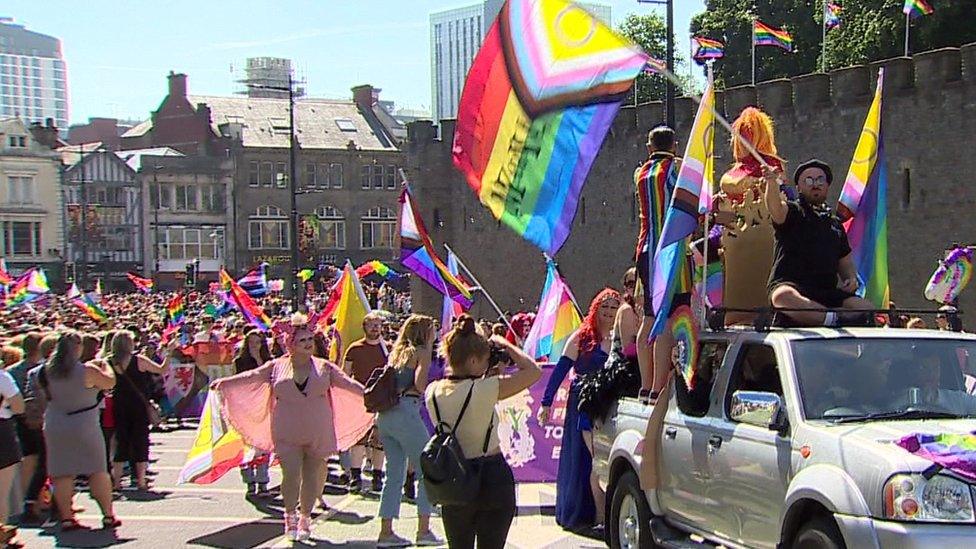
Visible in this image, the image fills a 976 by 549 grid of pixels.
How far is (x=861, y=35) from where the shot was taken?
40625 millimetres

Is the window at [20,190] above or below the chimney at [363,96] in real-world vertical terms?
below

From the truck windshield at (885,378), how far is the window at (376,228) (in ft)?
259

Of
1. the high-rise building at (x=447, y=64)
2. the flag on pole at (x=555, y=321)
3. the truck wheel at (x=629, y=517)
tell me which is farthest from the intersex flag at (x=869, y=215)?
the high-rise building at (x=447, y=64)

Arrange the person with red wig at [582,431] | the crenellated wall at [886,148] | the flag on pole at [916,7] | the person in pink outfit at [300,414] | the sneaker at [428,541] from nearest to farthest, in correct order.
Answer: the sneaker at [428,541], the person in pink outfit at [300,414], the person with red wig at [582,431], the crenellated wall at [886,148], the flag on pole at [916,7]

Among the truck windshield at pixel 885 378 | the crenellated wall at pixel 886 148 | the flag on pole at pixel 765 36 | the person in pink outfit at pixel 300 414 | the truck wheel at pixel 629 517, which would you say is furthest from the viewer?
the flag on pole at pixel 765 36

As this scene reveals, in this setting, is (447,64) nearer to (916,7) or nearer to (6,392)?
(916,7)

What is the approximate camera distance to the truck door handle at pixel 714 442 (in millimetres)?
7082

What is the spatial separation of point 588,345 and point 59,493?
4.46 m

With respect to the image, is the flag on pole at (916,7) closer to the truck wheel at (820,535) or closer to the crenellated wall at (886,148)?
the crenellated wall at (886,148)

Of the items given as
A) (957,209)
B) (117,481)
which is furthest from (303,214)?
(117,481)

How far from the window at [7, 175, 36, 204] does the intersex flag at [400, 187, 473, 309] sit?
76.7 m

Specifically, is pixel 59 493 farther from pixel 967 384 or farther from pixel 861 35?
pixel 861 35

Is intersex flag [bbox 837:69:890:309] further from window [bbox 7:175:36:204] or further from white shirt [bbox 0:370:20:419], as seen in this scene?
window [bbox 7:175:36:204]

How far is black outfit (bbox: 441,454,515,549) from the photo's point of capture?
674 centimetres
